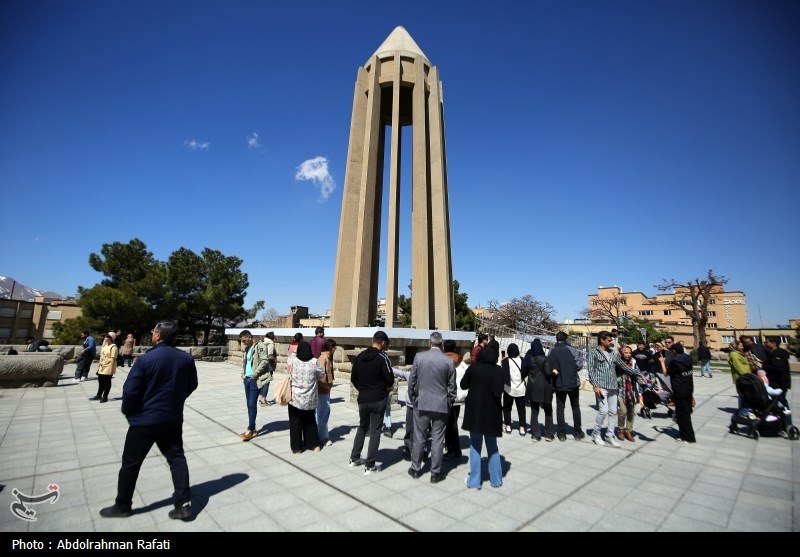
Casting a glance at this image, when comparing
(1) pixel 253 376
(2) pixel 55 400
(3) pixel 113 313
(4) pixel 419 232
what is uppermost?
(4) pixel 419 232

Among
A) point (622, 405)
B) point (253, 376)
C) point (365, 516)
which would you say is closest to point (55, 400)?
point (253, 376)

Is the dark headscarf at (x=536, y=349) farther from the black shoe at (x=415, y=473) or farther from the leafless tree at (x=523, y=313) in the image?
the leafless tree at (x=523, y=313)

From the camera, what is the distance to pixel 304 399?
17.2 ft

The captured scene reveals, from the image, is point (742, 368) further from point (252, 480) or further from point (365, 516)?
point (252, 480)

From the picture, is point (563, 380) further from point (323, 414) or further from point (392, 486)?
point (323, 414)

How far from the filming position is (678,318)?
6962cm

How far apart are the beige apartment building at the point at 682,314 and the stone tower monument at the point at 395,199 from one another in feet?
156

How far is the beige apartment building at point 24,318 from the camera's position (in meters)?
→ 44.3

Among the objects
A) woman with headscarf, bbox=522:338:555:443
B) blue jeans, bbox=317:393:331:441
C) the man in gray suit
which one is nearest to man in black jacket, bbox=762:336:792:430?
woman with headscarf, bbox=522:338:555:443

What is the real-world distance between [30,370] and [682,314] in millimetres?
85798

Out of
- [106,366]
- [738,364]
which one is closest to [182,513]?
[106,366]

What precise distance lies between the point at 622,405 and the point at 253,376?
20.6 feet

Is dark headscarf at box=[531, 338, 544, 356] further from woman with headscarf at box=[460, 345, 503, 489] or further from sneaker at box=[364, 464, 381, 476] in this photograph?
sneaker at box=[364, 464, 381, 476]

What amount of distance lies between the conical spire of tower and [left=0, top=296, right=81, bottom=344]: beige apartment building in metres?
45.6
